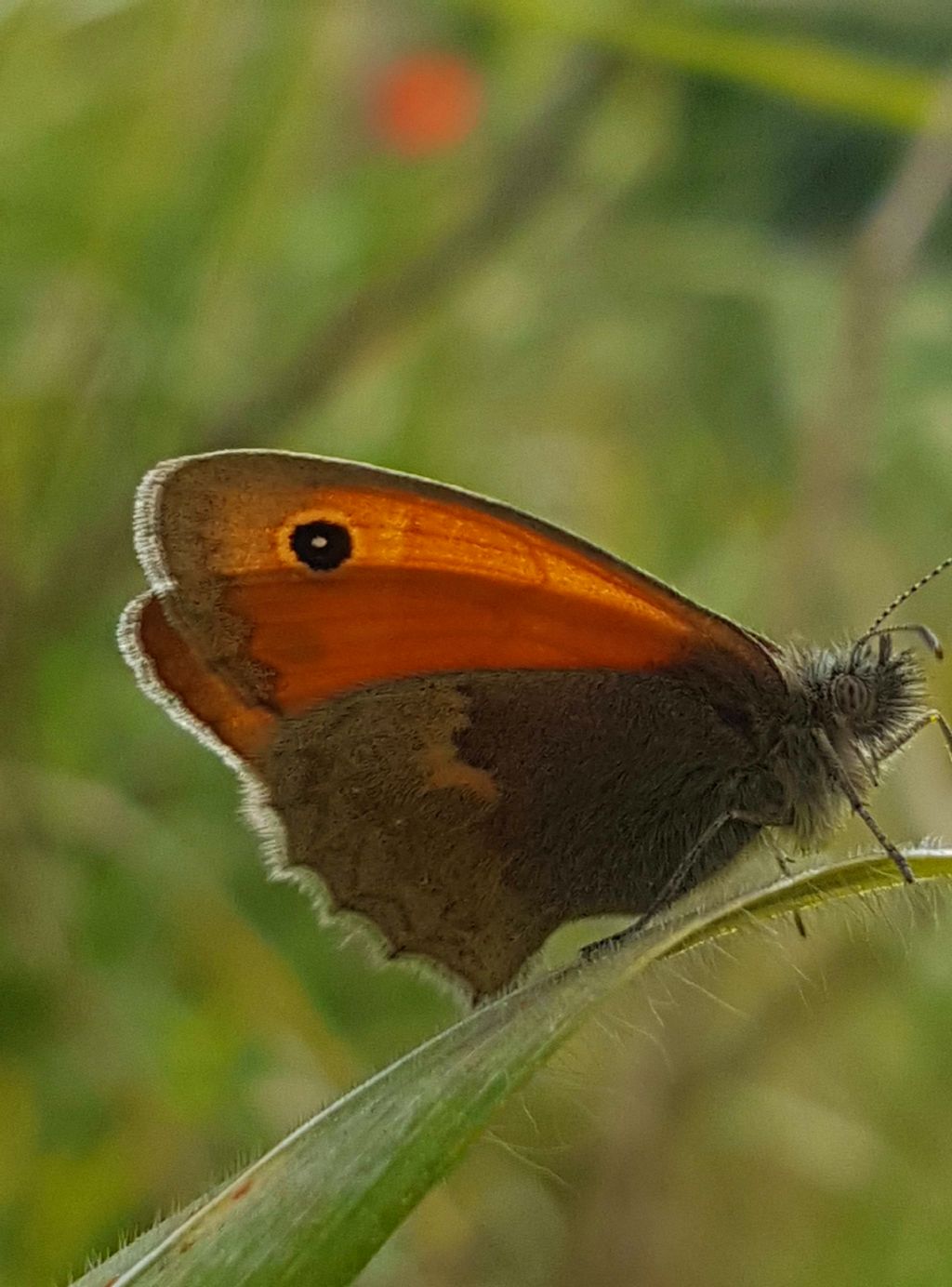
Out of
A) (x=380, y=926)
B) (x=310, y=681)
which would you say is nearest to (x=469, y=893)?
(x=380, y=926)

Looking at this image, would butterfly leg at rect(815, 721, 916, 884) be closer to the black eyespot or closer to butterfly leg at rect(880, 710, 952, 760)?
butterfly leg at rect(880, 710, 952, 760)

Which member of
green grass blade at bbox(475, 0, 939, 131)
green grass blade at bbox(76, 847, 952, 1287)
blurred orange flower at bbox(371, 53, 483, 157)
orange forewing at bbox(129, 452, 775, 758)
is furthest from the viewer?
blurred orange flower at bbox(371, 53, 483, 157)

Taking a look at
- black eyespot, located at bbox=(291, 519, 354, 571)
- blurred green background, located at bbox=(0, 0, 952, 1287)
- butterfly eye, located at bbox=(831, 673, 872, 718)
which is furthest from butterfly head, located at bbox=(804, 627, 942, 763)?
blurred green background, located at bbox=(0, 0, 952, 1287)

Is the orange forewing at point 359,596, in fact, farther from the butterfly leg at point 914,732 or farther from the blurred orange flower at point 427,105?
the blurred orange flower at point 427,105

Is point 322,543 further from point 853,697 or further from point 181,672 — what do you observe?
point 853,697

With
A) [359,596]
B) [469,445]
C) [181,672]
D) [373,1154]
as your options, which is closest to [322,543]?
[359,596]

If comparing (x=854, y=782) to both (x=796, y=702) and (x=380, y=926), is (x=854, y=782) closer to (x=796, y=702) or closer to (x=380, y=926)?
(x=796, y=702)

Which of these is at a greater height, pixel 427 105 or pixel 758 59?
pixel 427 105
